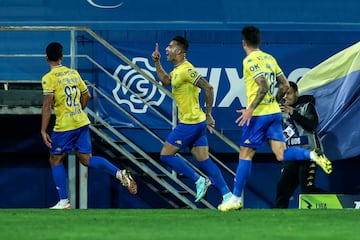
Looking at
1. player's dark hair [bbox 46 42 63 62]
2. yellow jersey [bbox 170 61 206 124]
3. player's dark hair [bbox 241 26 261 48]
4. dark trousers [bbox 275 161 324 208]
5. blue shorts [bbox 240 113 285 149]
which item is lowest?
dark trousers [bbox 275 161 324 208]

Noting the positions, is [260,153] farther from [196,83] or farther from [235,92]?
[196,83]

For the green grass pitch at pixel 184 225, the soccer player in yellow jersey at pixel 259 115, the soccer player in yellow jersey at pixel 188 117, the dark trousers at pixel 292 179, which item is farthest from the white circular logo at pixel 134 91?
the soccer player in yellow jersey at pixel 259 115

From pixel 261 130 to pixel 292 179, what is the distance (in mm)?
4175

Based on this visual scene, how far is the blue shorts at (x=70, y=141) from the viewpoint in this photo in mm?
14547

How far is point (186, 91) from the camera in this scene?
14477 millimetres

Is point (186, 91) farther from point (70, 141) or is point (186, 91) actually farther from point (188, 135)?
point (70, 141)

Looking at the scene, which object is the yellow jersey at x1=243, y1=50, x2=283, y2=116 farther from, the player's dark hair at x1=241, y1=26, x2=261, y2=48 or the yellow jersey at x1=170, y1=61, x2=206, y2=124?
the yellow jersey at x1=170, y1=61, x2=206, y2=124

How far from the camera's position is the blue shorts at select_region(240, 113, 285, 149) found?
12.5m

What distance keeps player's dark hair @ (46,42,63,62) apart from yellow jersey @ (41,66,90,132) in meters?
0.16

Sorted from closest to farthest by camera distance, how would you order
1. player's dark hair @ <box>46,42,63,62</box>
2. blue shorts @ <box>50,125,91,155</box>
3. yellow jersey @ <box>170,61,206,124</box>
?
1. player's dark hair @ <box>46,42,63,62</box>
2. yellow jersey @ <box>170,61,206,124</box>
3. blue shorts @ <box>50,125,91,155</box>

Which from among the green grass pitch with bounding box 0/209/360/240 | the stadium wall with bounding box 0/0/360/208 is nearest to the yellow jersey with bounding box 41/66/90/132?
the green grass pitch with bounding box 0/209/360/240

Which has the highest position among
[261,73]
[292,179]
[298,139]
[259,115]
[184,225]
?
[261,73]

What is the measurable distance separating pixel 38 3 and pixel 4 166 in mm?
2889

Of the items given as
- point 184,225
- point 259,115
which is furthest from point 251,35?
point 184,225
